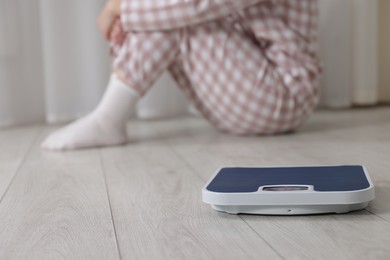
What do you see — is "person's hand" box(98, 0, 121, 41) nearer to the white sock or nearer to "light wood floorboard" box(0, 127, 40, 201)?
the white sock

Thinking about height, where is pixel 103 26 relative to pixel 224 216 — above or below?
above

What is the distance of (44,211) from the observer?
91 cm

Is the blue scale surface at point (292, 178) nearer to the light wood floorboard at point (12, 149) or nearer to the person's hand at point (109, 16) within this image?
the light wood floorboard at point (12, 149)

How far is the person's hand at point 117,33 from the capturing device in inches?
60.5

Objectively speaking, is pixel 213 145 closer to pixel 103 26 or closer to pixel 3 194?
pixel 103 26

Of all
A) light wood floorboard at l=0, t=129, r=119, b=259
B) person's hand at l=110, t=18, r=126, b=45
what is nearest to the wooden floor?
light wood floorboard at l=0, t=129, r=119, b=259

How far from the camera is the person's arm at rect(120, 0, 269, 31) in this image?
146 centimetres

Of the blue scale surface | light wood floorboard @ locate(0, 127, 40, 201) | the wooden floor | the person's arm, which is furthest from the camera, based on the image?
the person's arm

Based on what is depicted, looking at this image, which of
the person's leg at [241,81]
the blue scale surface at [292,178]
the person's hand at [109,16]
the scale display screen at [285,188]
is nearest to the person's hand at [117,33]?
the person's hand at [109,16]

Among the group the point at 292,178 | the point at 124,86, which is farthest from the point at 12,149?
the point at 292,178

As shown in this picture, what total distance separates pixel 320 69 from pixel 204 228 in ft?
2.97

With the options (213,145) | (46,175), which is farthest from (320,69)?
(46,175)

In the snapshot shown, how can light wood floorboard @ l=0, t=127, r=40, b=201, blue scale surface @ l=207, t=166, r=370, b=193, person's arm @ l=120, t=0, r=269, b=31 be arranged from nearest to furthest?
blue scale surface @ l=207, t=166, r=370, b=193 → light wood floorboard @ l=0, t=127, r=40, b=201 → person's arm @ l=120, t=0, r=269, b=31

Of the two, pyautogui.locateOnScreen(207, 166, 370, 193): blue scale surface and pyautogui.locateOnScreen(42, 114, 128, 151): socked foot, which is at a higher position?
pyautogui.locateOnScreen(207, 166, 370, 193): blue scale surface
